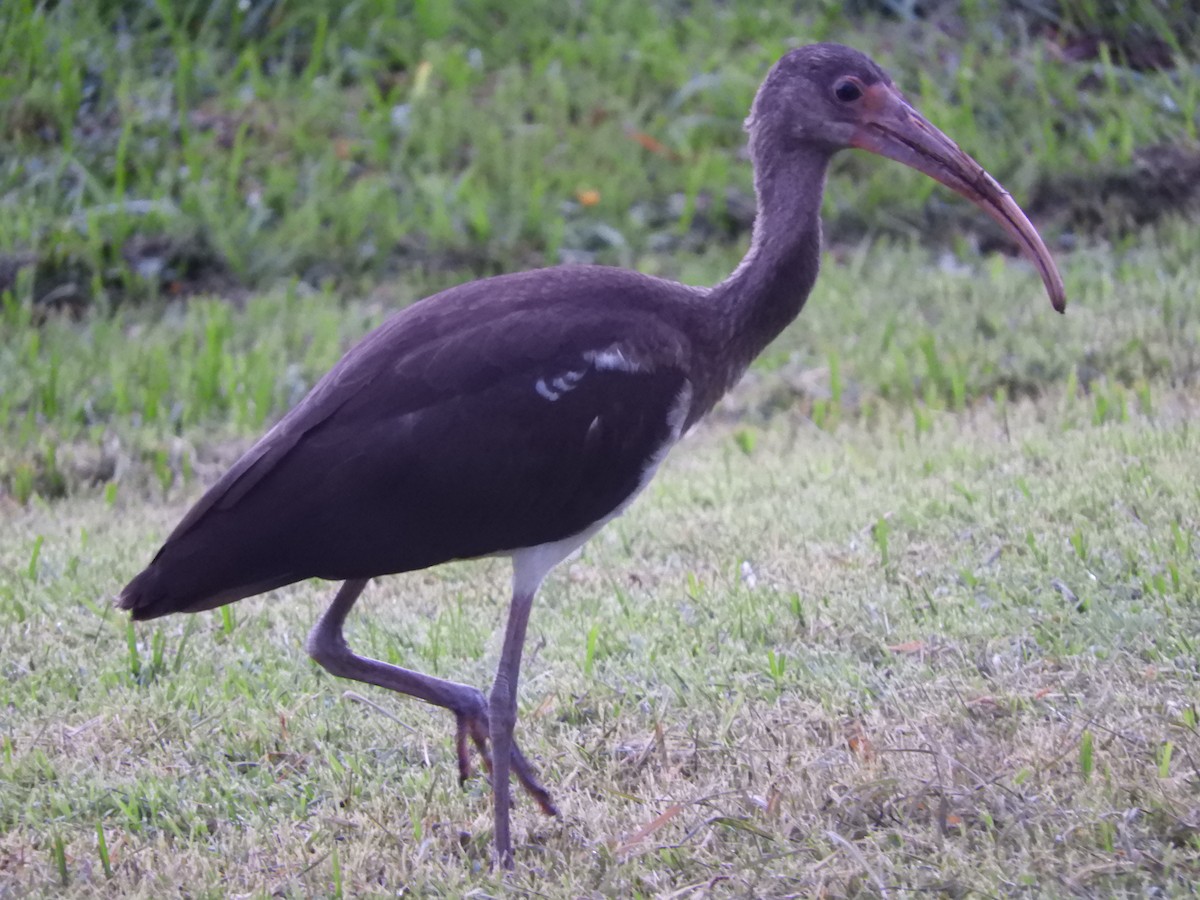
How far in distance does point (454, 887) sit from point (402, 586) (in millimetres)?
2191

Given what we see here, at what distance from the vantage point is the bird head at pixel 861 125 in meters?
4.36

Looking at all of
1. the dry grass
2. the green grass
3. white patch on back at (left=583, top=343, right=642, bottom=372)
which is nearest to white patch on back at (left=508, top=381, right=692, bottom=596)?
white patch on back at (left=583, top=343, right=642, bottom=372)

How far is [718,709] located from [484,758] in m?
0.66

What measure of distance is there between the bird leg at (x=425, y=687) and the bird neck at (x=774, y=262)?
1100mm

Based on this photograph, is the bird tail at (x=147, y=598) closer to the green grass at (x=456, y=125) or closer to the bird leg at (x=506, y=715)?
the bird leg at (x=506, y=715)

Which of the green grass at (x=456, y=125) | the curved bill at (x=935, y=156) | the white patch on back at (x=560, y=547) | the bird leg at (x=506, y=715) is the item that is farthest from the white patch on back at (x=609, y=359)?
the green grass at (x=456, y=125)

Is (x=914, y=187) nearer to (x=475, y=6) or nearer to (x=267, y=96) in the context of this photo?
(x=475, y=6)

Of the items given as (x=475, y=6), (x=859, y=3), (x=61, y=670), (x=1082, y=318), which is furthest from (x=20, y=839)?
(x=859, y=3)

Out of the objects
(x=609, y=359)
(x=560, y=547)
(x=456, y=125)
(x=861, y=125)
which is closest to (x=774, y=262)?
(x=861, y=125)

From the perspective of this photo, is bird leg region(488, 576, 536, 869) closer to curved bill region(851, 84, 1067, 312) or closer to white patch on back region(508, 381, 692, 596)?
white patch on back region(508, 381, 692, 596)

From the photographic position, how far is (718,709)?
4227 mm

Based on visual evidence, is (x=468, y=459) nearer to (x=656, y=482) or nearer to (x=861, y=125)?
(x=861, y=125)

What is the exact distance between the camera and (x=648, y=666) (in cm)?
451

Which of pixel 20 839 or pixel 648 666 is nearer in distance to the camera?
pixel 20 839
